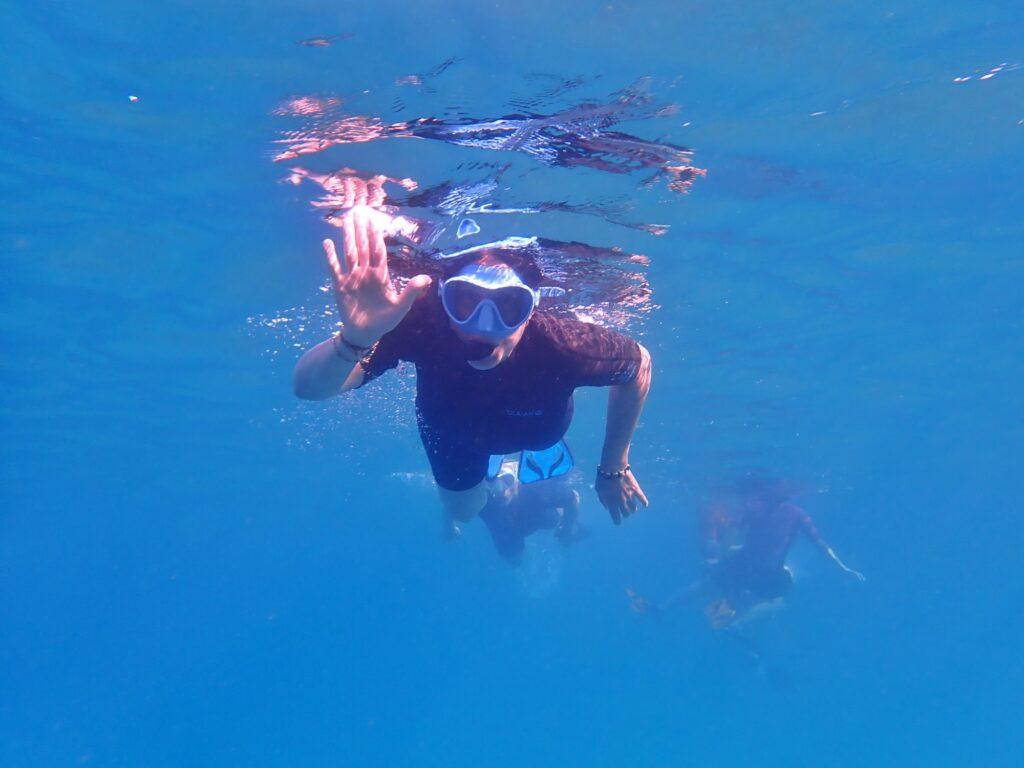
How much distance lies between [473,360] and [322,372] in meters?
1.35

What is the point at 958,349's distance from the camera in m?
17.9

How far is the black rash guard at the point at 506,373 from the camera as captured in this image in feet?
18.0

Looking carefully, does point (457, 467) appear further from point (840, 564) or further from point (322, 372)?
point (840, 564)

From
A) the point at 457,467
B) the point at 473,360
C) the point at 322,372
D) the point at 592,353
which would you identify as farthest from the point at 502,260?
the point at 322,372

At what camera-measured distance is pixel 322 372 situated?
179 inches

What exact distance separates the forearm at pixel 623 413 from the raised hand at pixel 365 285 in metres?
3.09

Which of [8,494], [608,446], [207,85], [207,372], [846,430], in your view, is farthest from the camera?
[8,494]

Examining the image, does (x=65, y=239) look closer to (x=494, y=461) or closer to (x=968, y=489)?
(x=494, y=461)

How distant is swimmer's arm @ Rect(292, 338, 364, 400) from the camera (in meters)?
4.47

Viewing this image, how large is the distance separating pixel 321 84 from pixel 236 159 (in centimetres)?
262

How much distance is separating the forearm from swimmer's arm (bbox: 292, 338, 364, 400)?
2.98m

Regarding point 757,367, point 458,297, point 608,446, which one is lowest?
point 757,367

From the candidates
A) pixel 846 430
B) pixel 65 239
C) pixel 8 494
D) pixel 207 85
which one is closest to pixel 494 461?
pixel 207 85

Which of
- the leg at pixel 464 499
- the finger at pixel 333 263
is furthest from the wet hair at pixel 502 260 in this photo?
the finger at pixel 333 263
